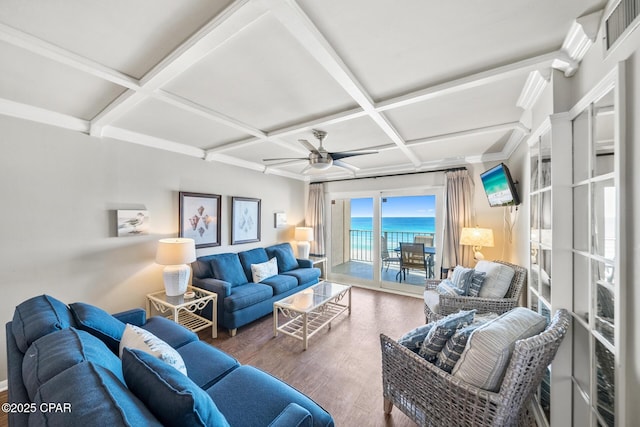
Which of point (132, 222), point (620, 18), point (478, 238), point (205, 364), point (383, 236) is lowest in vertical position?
point (205, 364)

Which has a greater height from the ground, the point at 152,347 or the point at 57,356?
the point at 57,356

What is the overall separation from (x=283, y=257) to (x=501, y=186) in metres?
3.43

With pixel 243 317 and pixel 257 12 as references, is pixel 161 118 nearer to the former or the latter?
pixel 257 12

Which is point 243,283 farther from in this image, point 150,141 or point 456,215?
point 456,215

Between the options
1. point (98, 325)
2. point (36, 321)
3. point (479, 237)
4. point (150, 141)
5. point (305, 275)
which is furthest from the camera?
point (305, 275)

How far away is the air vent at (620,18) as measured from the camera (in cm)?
95

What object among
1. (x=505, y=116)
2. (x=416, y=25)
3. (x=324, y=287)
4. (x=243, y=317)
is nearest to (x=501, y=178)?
(x=505, y=116)

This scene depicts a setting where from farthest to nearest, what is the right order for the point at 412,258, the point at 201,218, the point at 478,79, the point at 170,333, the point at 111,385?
1. the point at 412,258
2. the point at 201,218
3. the point at 170,333
4. the point at 478,79
5. the point at 111,385

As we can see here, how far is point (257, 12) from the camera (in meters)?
1.08

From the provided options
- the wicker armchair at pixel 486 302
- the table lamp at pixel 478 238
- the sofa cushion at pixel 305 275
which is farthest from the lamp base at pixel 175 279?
the table lamp at pixel 478 238

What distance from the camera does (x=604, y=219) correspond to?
47.0 inches

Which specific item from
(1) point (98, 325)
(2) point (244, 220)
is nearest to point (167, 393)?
(1) point (98, 325)

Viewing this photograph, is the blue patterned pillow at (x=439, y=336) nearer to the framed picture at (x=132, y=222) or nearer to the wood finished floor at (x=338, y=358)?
the wood finished floor at (x=338, y=358)

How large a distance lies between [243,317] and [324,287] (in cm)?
121
